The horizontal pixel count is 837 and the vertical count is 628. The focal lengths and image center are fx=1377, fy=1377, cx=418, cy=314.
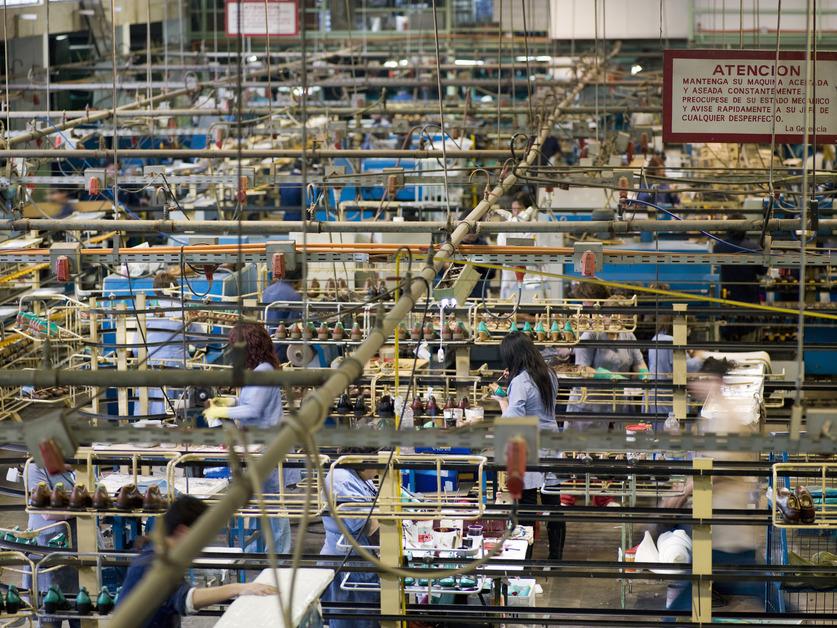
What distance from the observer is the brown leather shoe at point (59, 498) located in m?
6.45

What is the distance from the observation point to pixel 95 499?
6453 mm

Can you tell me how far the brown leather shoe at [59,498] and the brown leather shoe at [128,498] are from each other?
241 mm

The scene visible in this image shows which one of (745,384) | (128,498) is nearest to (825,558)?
(745,384)

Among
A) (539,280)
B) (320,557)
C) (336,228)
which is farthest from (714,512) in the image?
(539,280)

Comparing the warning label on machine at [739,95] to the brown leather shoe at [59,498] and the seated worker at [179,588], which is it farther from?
the seated worker at [179,588]

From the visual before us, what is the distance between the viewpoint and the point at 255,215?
1570 cm

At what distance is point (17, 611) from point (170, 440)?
2.47 m

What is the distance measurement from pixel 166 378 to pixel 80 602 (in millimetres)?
2466

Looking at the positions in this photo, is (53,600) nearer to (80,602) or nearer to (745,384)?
(80,602)

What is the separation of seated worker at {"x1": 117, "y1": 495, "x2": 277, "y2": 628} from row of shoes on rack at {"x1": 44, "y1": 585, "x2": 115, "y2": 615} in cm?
89

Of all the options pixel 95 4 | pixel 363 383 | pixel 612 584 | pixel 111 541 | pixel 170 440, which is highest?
pixel 95 4

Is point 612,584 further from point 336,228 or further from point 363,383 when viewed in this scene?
point 336,228

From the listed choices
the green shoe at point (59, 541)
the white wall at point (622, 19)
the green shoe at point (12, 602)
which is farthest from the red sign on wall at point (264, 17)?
the green shoe at point (12, 602)

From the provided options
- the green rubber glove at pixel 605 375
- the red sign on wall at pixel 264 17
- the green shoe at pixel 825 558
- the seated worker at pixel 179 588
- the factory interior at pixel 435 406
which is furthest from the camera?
the red sign on wall at pixel 264 17
